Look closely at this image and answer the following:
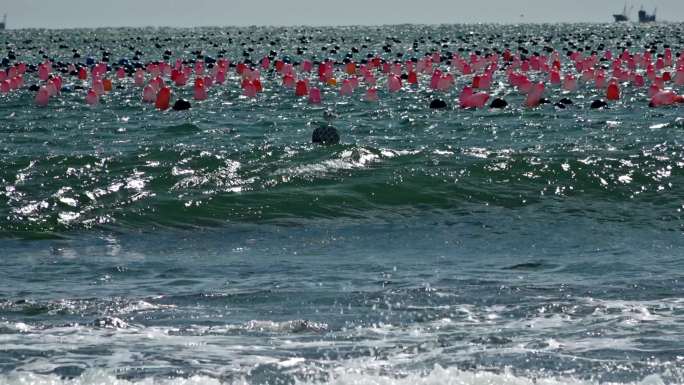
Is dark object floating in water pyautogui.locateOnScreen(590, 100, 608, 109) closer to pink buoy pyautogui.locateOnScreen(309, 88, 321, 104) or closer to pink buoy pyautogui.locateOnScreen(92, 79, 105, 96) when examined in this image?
pink buoy pyautogui.locateOnScreen(309, 88, 321, 104)

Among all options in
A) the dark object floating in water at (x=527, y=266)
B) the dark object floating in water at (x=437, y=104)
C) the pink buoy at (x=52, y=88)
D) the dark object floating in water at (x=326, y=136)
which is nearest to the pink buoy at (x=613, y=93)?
the dark object floating in water at (x=437, y=104)

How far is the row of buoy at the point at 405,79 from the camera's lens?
26094mm

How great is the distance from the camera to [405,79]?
32.7 meters

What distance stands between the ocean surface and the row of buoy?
229cm

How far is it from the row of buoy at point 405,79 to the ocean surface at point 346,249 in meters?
2.29

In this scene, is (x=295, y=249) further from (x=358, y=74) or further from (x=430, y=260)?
(x=358, y=74)

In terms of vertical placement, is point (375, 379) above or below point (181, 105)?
below

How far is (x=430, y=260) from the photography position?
11.7 m

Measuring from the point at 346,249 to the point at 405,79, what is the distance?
2057cm

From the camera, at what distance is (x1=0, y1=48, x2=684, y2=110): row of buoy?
85.6ft

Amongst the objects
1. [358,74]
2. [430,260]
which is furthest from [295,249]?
[358,74]

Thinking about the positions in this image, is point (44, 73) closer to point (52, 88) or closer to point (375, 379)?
point (52, 88)

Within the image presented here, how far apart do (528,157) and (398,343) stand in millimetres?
9065

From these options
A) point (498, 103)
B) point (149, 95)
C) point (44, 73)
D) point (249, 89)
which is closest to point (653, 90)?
point (498, 103)
